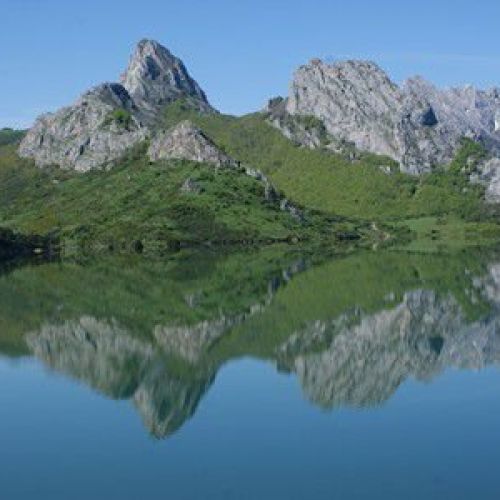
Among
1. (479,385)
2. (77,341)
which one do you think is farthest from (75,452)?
(77,341)

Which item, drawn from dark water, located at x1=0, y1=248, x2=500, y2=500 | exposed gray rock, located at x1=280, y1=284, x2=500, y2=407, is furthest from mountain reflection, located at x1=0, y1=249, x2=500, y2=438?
dark water, located at x1=0, y1=248, x2=500, y2=500

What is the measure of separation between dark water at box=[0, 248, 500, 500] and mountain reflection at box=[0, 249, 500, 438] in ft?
1.03

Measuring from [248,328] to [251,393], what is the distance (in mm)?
33763

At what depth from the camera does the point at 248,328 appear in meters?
104

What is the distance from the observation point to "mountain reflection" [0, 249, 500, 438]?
74875 mm

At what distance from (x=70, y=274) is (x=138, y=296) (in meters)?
45.1

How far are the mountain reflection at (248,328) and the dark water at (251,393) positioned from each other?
315 mm

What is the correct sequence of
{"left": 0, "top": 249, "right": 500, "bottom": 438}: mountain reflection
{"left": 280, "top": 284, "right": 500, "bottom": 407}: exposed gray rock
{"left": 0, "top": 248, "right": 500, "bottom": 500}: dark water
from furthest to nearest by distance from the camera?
{"left": 0, "top": 249, "right": 500, "bottom": 438}: mountain reflection, {"left": 280, "top": 284, "right": 500, "bottom": 407}: exposed gray rock, {"left": 0, "top": 248, "right": 500, "bottom": 500}: dark water

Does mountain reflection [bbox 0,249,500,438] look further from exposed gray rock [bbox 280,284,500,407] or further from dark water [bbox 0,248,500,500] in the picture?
dark water [bbox 0,248,500,500]

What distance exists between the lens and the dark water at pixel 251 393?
1890 inches

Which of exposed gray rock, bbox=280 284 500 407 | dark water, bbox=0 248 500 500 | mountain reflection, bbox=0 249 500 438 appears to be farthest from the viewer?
mountain reflection, bbox=0 249 500 438

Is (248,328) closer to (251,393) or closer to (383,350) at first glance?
(383,350)

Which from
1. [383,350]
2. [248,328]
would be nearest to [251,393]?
[383,350]

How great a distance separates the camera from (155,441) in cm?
5600
